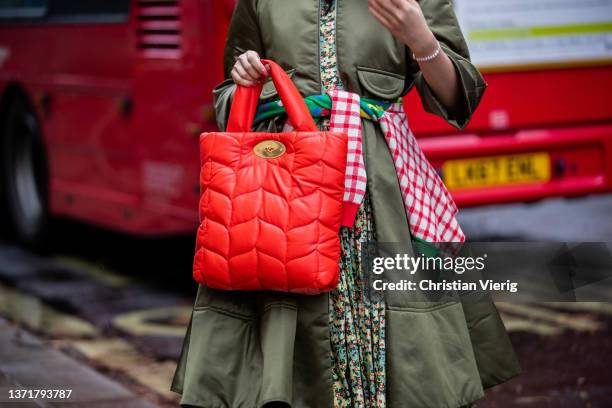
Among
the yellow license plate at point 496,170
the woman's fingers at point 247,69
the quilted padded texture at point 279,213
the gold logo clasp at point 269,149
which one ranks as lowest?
the quilted padded texture at point 279,213

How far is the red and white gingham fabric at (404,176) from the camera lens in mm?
2934

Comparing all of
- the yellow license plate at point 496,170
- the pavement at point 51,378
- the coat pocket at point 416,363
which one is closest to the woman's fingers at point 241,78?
the coat pocket at point 416,363

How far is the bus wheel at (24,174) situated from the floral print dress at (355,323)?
5.74 meters

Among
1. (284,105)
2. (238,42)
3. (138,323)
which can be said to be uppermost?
(238,42)

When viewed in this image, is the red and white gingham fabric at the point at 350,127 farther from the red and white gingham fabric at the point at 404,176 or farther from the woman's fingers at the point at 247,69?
the woman's fingers at the point at 247,69

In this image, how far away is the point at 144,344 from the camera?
604 centimetres

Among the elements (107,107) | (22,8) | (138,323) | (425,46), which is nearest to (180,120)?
(107,107)

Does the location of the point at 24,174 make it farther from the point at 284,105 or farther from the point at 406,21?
the point at 406,21

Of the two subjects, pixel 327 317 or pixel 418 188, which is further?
pixel 418 188

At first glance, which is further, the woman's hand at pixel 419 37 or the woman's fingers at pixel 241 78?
the woman's fingers at pixel 241 78

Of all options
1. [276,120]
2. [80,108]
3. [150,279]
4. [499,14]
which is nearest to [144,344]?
[150,279]

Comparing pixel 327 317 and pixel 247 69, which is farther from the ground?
pixel 247 69

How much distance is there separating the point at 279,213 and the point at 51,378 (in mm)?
2786

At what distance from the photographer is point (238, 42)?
3.20 meters
